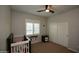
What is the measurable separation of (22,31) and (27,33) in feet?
1.79

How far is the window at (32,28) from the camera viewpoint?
5.62 meters

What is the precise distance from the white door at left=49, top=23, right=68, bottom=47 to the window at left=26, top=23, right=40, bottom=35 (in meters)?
1.06

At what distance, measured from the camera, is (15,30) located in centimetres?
479

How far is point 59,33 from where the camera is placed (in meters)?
5.27

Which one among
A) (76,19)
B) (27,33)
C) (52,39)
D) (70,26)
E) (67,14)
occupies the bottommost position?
(52,39)

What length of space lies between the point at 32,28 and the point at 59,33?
6.61ft

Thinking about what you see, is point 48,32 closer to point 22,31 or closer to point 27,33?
point 27,33

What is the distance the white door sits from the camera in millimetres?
4623

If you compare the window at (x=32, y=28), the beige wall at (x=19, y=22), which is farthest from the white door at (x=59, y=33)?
the beige wall at (x=19, y=22)

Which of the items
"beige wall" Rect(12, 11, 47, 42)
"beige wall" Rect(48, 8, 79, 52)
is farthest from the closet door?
"beige wall" Rect(12, 11, 47, 42)

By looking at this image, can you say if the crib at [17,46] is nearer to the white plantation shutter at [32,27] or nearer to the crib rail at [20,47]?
the crib rail at [20,47]

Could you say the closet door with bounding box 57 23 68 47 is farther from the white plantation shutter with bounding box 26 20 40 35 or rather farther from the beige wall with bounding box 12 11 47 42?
the beige wall with bounding box 12 11 47 42

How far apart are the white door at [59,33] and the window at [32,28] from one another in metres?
1.06

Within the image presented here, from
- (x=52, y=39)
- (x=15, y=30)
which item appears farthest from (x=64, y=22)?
(x=15, y=30)
